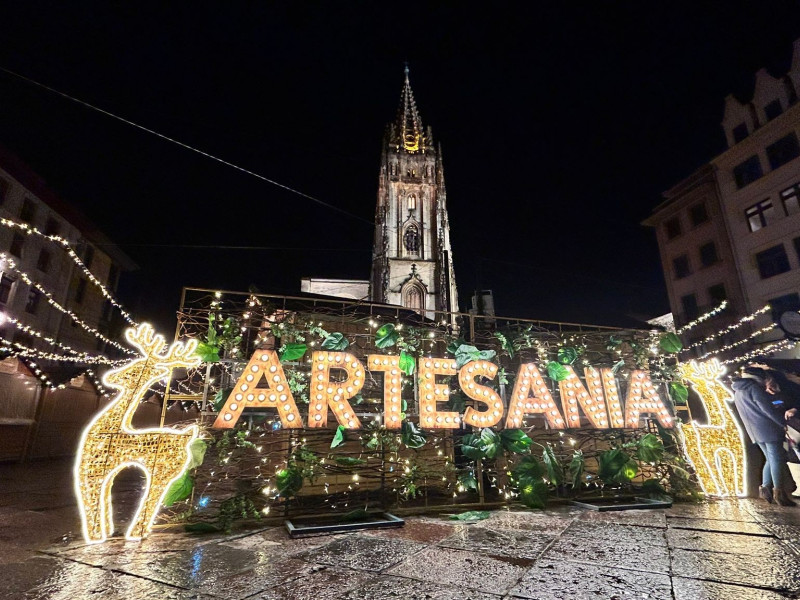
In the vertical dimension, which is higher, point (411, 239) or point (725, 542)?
point (411, 239)

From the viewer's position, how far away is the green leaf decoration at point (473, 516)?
18.7 feet

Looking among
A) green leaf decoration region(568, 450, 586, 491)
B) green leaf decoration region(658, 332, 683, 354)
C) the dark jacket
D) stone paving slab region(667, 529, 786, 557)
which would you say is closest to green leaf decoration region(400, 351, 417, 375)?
green leaf decoration region(568, 450, 586, 491)

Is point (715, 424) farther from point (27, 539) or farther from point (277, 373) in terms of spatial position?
point (27, 539)

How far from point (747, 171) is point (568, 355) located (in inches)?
835

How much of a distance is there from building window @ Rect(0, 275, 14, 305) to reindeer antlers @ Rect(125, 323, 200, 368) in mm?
21375

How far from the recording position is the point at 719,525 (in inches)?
199

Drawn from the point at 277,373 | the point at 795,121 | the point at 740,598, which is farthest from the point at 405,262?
the point at 740,598

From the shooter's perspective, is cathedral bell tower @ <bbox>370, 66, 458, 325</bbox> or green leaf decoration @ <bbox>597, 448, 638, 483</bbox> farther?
cathedral bell tower @ <bbox>370, 66, 458, 325</bbox>

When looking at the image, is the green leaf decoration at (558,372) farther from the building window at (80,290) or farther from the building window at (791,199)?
the building window at (80,290)

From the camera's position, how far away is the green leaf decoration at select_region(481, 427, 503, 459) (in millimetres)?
6693

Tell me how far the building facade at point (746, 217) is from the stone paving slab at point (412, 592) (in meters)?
20.9

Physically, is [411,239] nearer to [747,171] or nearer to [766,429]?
[747,171]

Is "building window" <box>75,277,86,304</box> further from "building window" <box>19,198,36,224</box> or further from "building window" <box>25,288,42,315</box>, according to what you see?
"building window" <box>19,198,36,224</box>

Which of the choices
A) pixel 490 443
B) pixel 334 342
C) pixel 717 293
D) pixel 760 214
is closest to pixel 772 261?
pixel 760 214
